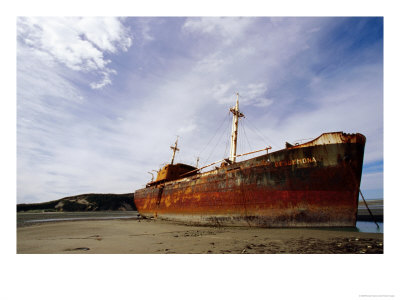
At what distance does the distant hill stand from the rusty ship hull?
6834 centimetres

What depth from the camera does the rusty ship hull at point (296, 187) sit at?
731cm

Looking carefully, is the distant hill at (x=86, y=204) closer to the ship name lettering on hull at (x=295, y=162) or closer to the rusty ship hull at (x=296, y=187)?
the rusty ship hull at (x=296, y=187)

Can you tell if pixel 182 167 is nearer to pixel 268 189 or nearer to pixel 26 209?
pixel 268 189

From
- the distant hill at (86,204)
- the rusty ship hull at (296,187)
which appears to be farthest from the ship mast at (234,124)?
the distant hill at (86,204)

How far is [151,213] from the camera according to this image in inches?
825

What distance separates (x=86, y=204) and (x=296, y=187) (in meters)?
74.0

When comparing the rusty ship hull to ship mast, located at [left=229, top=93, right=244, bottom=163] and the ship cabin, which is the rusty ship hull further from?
the ship cabin

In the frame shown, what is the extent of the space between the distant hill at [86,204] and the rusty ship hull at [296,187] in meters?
68.3

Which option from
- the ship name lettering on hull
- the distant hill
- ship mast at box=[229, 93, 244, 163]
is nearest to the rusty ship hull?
the ship name lettering on hull

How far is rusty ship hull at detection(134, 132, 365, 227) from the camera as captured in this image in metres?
7.31

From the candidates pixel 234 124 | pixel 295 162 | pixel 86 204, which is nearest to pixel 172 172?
pixel 234 124

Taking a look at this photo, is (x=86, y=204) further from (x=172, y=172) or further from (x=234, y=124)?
(x=234, y=124)

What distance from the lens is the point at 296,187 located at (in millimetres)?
7996

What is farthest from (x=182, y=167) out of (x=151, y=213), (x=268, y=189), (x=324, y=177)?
(x=324, y=177)
